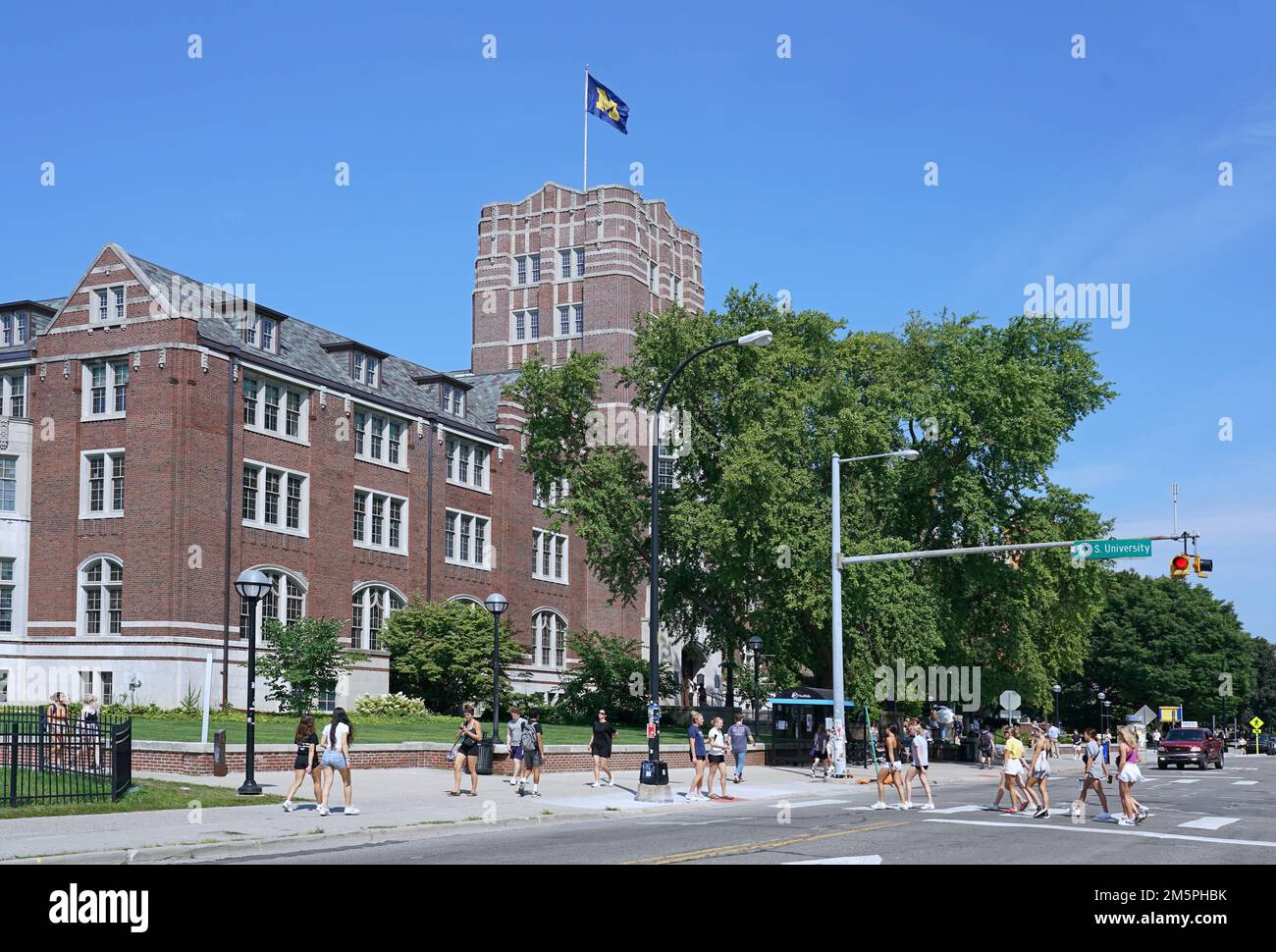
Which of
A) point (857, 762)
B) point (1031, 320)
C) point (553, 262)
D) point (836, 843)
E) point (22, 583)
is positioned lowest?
point (857, 762)

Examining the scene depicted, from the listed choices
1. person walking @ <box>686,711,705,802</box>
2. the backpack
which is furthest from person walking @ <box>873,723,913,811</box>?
the backpack

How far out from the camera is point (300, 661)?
139 ft

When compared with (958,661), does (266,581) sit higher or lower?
higher

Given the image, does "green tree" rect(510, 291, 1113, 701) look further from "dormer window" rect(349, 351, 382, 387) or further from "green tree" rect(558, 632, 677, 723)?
"dormer window" rect(349, 351, 382, 387)

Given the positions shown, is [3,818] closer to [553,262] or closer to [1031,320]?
[1031,320]

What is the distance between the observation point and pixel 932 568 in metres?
50.0

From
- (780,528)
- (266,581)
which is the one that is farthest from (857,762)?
(266,581)

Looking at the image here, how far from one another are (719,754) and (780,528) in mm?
17995

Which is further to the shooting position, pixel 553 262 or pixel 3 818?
pixel 553 262

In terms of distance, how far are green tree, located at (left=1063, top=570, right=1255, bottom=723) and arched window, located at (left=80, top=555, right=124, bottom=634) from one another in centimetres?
7620

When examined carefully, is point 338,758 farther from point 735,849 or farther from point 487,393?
point 487,393

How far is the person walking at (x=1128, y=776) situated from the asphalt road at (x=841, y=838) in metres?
0.30

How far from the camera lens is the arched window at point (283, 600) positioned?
47.1 m

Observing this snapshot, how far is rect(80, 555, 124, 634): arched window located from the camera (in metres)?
44.9
